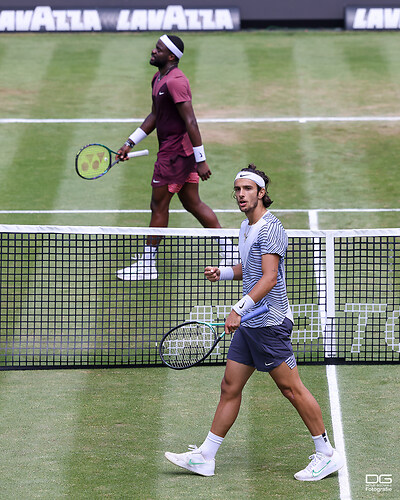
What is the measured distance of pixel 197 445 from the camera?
7.59 meters

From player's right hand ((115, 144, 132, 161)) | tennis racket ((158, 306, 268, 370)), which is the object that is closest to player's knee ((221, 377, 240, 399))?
tennis racket ((158, 306, 268, 370))

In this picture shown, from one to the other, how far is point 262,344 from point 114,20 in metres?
16.3

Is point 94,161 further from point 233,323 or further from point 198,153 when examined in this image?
point 233,323

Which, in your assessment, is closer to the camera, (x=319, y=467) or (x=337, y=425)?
(x=319, y=467)

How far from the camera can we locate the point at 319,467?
6.98 metres

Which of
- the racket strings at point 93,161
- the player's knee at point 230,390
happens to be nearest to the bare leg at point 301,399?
the player's knee at point 230,390

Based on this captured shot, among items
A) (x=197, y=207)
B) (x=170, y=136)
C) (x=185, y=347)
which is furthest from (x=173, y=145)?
(x=185, y=347)

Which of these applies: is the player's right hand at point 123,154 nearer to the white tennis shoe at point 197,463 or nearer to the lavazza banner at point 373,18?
the white tennis shoe at point 197,463

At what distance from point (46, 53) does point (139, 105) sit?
3832 mm

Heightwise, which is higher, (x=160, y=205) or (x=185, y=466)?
(x=160, y=205)

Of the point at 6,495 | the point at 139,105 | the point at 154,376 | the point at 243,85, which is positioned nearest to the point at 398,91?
the point at 243,85

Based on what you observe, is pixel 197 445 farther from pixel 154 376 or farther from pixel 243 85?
pixel 243 85

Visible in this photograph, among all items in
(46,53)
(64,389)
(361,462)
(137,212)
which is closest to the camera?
(361,462)

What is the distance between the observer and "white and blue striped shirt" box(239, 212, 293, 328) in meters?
6.89
